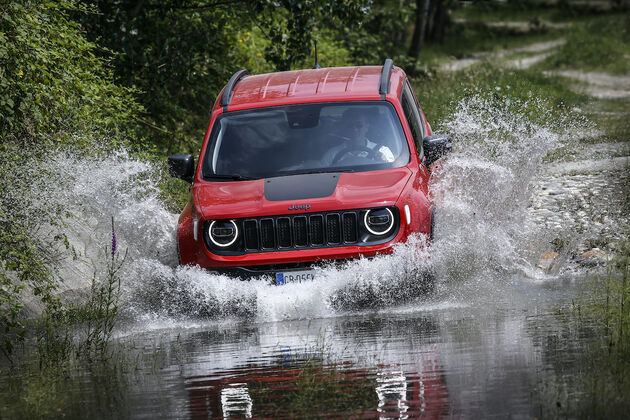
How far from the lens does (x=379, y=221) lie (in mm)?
8422

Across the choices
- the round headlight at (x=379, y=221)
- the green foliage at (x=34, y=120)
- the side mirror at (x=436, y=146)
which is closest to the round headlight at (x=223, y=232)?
the round headlight at (x=379, y=221)

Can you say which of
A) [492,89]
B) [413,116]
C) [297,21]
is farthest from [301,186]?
[492,89]

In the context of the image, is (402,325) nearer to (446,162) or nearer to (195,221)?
(195,221)

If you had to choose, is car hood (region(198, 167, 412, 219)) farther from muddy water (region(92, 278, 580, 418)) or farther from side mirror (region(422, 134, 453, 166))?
muddy water (region(92, 278, 580, 418))

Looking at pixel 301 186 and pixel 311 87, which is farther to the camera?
pixel 311 87

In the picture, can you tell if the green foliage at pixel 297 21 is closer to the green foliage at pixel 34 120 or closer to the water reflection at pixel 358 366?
the green foliage at pixel 34 120

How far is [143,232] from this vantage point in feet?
35.4

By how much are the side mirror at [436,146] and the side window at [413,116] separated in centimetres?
22

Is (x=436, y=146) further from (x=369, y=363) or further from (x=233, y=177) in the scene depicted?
(x=369, y=363)

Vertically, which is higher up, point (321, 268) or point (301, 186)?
point (301, 186)

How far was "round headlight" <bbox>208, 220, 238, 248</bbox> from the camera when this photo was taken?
856 centimetres

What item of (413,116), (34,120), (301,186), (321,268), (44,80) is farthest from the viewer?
(34,120)

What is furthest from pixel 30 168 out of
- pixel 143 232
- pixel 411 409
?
pixel 411 409

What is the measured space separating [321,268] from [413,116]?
275cm
